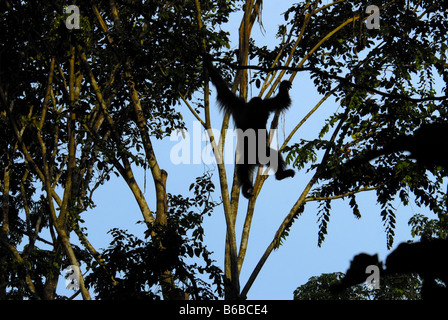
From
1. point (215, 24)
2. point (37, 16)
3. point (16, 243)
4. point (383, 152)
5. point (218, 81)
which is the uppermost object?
point (215, 24)

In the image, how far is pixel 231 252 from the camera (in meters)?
8.29

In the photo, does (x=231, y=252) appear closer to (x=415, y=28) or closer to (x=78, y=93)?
(x=78, y=93)

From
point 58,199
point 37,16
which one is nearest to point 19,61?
point 37,16

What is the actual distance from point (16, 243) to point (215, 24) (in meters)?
6.68
